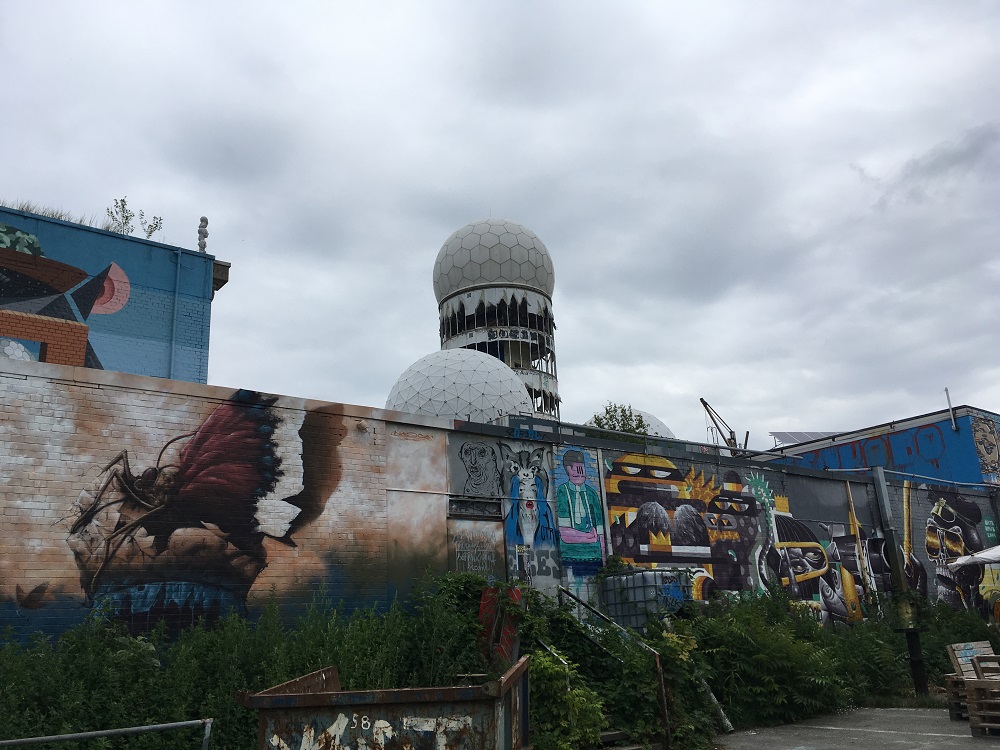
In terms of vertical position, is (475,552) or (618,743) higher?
(475,552)

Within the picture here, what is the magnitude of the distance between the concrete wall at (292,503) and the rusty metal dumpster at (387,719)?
22.0 feet

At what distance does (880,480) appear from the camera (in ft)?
78.4

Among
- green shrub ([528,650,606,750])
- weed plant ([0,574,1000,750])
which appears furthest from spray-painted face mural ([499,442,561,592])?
green shrub ([528,650,606,750])

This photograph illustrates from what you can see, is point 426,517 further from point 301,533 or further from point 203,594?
point 203,594

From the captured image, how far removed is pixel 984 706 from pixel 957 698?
134 cm

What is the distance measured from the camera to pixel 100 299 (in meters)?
17.8

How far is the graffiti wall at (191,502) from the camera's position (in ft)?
34.2

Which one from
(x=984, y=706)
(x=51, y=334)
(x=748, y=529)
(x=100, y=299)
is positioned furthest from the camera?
(x=748, y=529)

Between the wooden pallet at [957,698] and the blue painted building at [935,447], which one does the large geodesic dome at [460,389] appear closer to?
the blue painted building at [935,447]

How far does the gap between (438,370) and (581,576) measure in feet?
35.2

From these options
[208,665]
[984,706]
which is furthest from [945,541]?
[208,665]

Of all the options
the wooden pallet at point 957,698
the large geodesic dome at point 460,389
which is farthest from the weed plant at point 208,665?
the large geodesic dome at point 460,389

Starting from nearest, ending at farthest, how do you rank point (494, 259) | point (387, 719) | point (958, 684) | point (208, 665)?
1. point (387, 719)
2. point (208, 665)
3. point (958, 684)
4. point (494, 259)

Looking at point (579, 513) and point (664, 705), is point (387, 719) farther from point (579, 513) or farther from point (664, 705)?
point (579, 513)
